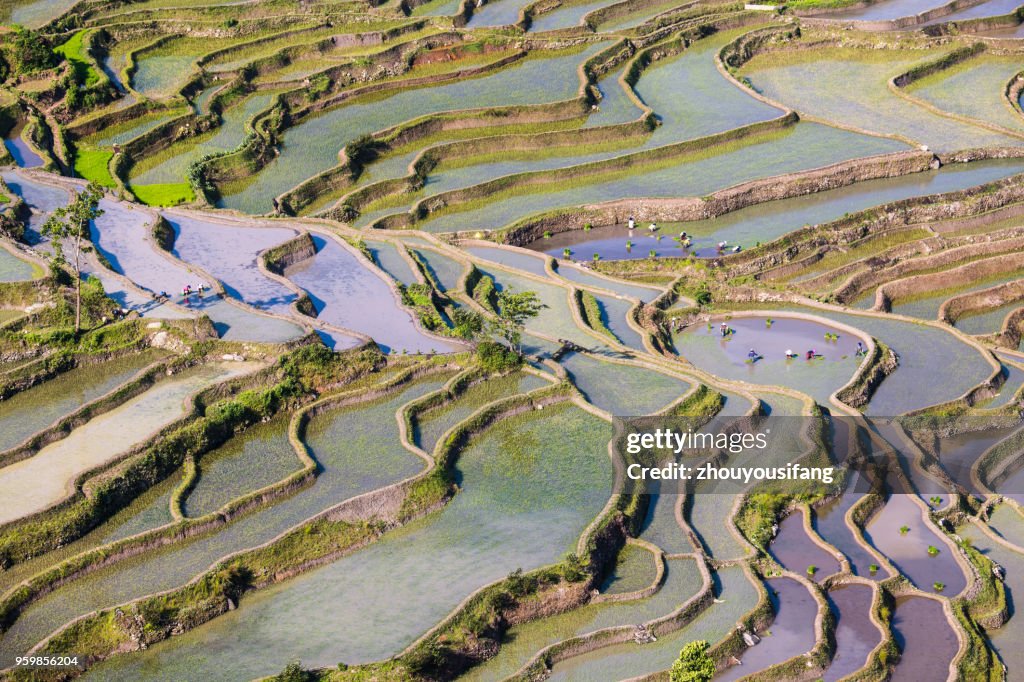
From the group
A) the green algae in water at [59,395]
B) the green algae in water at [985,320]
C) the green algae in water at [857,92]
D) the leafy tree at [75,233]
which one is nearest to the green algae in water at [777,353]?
the green algae in water at [985,320]

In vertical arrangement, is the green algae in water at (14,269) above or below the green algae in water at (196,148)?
Result: below

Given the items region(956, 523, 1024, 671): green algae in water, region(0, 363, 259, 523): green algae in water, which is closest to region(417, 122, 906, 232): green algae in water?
region(0, 363, 259, 523): green algae in water

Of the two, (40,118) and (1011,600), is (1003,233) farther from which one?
(40,118)

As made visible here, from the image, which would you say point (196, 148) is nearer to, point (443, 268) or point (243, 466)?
point (443, 268)

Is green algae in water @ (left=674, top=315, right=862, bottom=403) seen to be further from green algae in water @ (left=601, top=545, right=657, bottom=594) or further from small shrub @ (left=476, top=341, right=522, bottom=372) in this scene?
green algae in water @ (left=601, top=545, right=657, bottom=594)

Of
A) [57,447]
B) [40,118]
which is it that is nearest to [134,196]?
[40,118]

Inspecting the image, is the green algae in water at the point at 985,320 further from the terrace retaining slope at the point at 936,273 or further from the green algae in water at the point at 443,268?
the green algae in water at the point at 443,268
